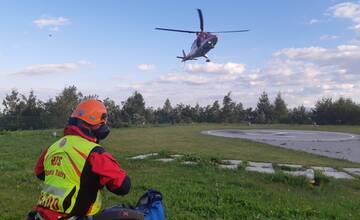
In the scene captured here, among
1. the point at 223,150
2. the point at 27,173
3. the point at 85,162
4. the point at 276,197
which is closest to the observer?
the point at 85,162

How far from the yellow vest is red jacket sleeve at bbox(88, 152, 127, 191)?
68 mm

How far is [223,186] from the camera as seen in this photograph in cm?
849

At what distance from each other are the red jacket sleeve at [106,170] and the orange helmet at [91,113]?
302mm

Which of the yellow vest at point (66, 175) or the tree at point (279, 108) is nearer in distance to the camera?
the yellow vest at point (66, 175)

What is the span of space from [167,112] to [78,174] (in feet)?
149

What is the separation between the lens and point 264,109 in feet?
164

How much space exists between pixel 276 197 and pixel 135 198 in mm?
2228

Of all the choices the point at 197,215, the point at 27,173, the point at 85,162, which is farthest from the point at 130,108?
the point at 85,162

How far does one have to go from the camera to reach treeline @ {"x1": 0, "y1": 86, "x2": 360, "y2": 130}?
131 feet

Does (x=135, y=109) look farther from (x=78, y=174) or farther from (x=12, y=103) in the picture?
(x=78, y=174)

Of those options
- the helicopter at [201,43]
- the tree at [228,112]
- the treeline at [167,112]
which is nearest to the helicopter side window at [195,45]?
the helicopter at [201,43]

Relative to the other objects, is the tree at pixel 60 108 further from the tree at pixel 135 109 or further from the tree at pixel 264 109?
the tree at pixel 264 109

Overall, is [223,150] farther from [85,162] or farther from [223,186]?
[85,162]

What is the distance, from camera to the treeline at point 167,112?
40.0 m
